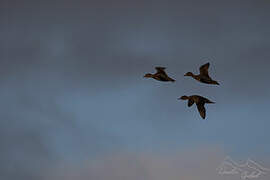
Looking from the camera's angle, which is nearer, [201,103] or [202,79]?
[202,79]

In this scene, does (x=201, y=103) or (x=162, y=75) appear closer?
(x=162, y=75)

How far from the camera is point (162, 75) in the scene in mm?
7320

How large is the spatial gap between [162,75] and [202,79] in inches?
31.6

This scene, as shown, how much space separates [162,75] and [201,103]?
3.84ft

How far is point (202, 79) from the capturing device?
7059 mm

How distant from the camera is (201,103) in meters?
7.84

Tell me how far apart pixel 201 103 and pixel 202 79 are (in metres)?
0.93
